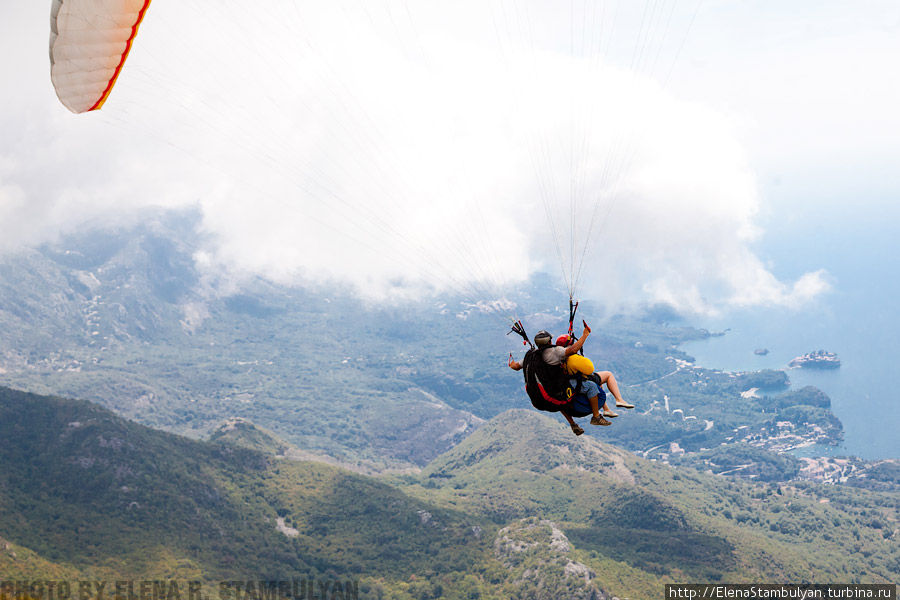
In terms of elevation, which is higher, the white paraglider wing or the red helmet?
the white paraglider wing

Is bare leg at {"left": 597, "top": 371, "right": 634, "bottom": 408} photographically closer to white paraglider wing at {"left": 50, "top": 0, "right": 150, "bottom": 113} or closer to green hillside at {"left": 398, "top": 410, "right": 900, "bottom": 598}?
white paraglider wing at {"left": 50, "top": 0, "right": 150, "bottom": 113}

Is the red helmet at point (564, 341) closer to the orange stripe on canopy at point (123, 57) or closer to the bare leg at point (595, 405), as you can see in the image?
the bare leg at point (595, 405)

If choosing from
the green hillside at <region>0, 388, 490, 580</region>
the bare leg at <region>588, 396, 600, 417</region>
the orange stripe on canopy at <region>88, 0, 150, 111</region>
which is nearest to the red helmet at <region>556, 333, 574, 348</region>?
the bare leg at <region>588, 396, 600, 417</region>

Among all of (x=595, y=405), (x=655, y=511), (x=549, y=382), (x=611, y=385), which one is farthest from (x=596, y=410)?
(x=655, y=511)

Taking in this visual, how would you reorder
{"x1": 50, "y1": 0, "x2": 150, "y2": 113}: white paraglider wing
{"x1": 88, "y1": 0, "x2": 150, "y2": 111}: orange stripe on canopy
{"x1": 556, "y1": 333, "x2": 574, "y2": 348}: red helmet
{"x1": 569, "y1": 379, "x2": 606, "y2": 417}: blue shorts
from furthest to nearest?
{"x1": 556, "y1": 333, "x2": 574, "y2": 348}: red helmet → {"x1": 569, "y1": 379, "x2": 606, "y2": 417}: blue shorts → {"x1": 88, "y1": 0, "x2": 150, "y2": 111}: orange stripe on canopy → {"x1": 50, "y1": 0, "x2": 150, "y2": 113}: white paraglider wing

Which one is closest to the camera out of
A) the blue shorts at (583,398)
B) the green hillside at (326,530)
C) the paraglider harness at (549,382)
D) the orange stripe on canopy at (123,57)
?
the orange stripe on canopy at (123,57)

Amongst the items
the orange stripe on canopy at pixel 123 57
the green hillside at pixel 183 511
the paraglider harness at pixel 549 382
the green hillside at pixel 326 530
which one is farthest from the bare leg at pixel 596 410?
the green hillside at pixel 183 511

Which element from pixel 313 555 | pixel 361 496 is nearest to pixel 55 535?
pixel 313 555

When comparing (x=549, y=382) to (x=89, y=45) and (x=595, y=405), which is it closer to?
(x=595, y=405)

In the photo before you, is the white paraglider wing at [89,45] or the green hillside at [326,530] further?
the green hillside at [326,530]
